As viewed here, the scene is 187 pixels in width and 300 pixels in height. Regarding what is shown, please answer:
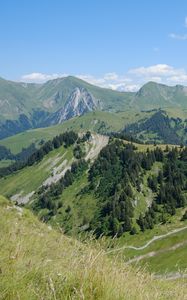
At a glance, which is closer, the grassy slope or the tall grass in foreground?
the tall grass in foreground

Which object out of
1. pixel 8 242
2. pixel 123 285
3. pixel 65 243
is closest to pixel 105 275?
pixel 123 285

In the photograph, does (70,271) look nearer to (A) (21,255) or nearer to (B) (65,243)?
(A) (21,255)

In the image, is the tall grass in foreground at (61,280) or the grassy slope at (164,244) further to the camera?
the grassy slope at (164,244)

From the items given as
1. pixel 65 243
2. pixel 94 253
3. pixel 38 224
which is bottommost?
pixel 38 224

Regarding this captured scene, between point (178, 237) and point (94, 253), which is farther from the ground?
point (94, 253)

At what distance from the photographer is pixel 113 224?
197 m

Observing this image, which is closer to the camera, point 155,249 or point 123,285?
point 123,285

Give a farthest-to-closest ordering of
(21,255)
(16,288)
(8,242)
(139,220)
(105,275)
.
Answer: (139,220), (8,242), (21,255), (105,275), (16,288)

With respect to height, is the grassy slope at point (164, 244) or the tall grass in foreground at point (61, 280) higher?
the tall grass in foreground at point (61, 280)

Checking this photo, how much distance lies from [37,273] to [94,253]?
164 centimetres

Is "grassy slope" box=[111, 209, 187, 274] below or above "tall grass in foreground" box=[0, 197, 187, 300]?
below

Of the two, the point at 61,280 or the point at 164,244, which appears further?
the point at 164,244

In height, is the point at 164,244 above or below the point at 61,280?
below

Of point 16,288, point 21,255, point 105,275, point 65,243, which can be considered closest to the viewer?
point 16,288
